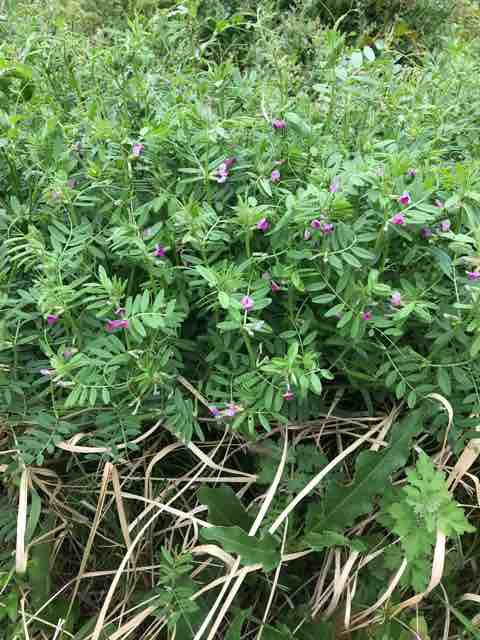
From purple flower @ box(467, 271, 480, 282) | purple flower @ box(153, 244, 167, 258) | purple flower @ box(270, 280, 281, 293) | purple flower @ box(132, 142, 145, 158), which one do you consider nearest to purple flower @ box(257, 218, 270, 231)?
purple flower @ box(270, 280, 281, 293)

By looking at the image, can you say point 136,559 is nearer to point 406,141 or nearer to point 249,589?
point 249,589

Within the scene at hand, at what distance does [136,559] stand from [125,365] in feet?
1.67

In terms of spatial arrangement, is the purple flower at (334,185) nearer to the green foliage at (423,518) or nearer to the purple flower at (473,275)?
the purple flower at (473,275)

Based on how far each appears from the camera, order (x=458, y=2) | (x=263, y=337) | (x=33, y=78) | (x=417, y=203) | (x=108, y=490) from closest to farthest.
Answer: (x=417, y=203), (x=263, y=337), (x=108, y=490), (x=33, y=78), (x=458, y=2)

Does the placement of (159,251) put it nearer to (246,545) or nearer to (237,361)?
(237,361)

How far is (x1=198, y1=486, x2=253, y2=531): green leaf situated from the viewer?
1.41m

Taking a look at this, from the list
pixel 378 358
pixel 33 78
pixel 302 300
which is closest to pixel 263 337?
pixel 302 300

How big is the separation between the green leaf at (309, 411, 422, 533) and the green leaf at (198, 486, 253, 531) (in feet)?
0.56

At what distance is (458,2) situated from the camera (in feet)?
17.4

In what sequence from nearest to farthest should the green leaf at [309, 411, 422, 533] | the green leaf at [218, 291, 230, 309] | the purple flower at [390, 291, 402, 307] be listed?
1. the green leaf at [218, 291, 230, 309]
2. the purple flower at [390, 291, 402, 307]
3. the green leaf at [309, 411, 422, 533]

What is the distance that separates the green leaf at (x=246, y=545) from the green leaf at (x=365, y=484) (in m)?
0.13

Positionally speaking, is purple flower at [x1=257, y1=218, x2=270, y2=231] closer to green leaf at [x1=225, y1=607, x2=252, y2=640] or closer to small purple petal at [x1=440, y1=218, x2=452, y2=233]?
small purple petal at [x1=440, y1=218, x2=452, y2=233]

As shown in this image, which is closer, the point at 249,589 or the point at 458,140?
the point at 249,589

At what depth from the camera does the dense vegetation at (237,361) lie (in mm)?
1295
